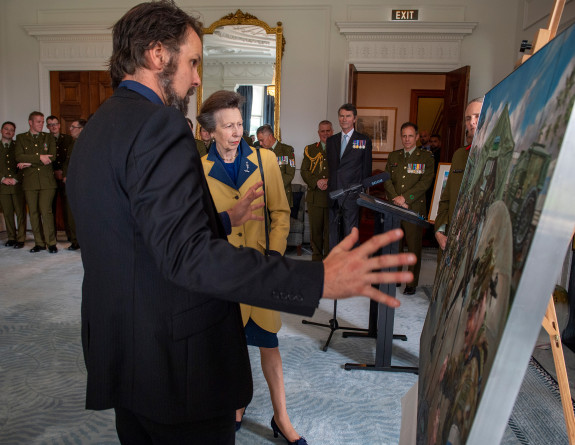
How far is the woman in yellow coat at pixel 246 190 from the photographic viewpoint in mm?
1860

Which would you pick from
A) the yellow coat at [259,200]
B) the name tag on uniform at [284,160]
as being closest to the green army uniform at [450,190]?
the yellow coat at [259,200]

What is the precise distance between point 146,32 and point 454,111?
582cm

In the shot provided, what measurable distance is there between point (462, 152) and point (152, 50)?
7.68 feet

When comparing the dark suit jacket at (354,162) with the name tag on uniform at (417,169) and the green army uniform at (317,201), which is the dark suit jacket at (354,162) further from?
the green army uniform at (317,201)

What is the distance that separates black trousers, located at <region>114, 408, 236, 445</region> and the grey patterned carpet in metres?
1.07

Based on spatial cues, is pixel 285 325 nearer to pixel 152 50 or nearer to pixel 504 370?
pixel 152 50

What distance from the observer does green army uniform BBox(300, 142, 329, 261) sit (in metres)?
5.54

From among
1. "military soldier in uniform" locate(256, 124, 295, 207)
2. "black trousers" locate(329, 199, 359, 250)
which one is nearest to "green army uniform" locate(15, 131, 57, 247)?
"military soldier in uniform" locate(256, 124, 295, 207)

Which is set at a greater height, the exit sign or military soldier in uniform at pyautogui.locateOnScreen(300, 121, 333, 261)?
the exit sign

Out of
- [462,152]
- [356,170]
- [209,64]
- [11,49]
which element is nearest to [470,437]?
[462,152]

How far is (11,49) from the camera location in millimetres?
7340

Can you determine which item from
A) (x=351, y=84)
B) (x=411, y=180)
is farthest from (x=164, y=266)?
(x=351, y=84)

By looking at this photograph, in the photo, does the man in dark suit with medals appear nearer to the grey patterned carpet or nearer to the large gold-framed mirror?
the grey patterned carpet

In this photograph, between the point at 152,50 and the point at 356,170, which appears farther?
the point at 356,170
